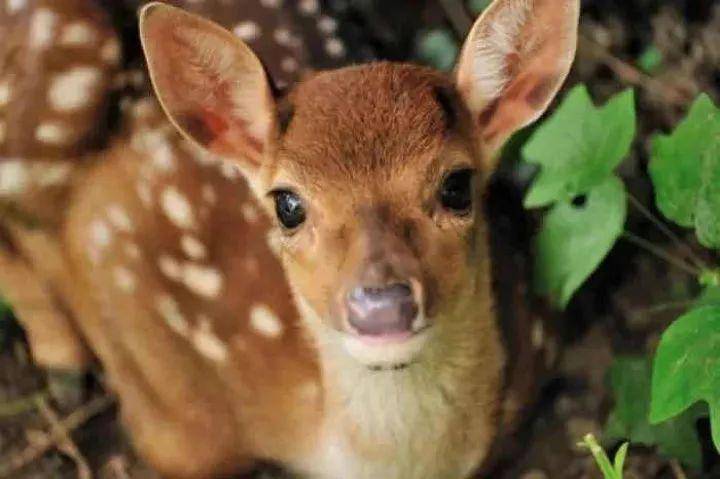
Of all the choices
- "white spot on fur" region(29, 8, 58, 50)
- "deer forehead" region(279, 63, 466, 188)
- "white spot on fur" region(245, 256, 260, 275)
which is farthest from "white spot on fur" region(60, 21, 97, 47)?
"deer forehead" region(279, 63, 466, 188)

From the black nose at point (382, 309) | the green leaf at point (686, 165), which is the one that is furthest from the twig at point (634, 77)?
the black nose at point (382, 309)

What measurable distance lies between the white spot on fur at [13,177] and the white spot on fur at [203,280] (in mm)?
285

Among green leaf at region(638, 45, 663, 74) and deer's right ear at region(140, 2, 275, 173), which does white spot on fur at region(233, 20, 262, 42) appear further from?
green leaf at region(638, 45, 663, 74)

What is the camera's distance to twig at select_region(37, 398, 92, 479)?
2203 millimetres

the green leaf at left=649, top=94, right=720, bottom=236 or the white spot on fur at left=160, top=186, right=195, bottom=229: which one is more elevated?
the green leaf at left=649, top=94, right=720, bottom=236

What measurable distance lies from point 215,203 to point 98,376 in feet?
1.76

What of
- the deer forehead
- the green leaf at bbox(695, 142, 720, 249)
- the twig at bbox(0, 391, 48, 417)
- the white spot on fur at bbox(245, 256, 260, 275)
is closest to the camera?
the deer forehead

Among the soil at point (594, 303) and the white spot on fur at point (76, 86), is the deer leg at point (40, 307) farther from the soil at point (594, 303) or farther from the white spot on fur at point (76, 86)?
the white spot on fur at point (76, 86)

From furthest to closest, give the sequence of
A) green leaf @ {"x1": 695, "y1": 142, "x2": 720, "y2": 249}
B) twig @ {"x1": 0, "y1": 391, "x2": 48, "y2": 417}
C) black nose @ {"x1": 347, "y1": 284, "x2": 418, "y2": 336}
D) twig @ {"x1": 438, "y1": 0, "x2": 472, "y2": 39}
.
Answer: twig @ {"x1": 438, "y1": 0, "x2": 472, "y2": 39}, twig @ {"x1": 0, "y1": 391, "x2": 48, "y2": 417}, green leaf @ {"x1": 695, "y1": 142, "x2": 720, "y2": 249}, black nose @ {"x1": 347, "y1": 284, "x2": 418, "y2": 336}

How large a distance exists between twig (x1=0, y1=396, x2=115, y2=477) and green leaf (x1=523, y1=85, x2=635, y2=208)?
0.84m

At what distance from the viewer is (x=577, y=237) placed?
6.07 ft

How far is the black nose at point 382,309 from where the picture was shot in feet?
4.63

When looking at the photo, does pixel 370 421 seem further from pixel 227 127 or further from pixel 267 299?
pixel 227 127

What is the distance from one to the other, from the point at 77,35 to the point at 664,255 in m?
0.88
